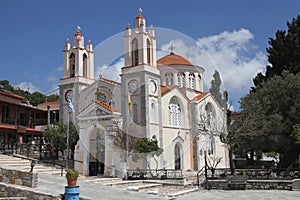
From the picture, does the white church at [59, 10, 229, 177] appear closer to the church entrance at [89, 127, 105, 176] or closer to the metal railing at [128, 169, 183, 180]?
the church entrance at [89, 127, 105, 176]

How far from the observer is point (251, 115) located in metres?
24.2

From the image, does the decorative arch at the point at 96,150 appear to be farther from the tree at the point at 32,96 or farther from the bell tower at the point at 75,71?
the tree at the point at 32,96

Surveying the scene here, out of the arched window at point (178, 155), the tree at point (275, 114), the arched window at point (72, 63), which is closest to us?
the tree at point (275, 114)

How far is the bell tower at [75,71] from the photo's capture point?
31.6 m

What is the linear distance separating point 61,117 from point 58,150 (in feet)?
14.4

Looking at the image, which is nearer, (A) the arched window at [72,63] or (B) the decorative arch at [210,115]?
(B) the decorative arch at [210,115]

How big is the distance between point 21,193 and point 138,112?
52.9 feet

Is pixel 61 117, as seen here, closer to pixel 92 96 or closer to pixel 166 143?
pixel 92 96

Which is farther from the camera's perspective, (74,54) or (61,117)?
(61,117)

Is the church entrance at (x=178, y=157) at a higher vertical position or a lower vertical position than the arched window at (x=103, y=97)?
lower

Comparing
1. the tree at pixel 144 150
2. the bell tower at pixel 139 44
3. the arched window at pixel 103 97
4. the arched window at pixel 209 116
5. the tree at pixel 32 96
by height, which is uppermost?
the tree at pixel 32 96

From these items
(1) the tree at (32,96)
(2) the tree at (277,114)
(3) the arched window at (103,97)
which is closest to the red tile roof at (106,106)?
(3) the arched window at (103,97)

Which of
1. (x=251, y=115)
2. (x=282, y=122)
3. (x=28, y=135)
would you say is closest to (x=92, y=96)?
(x=28, y=135)

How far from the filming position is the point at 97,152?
28234 mm
